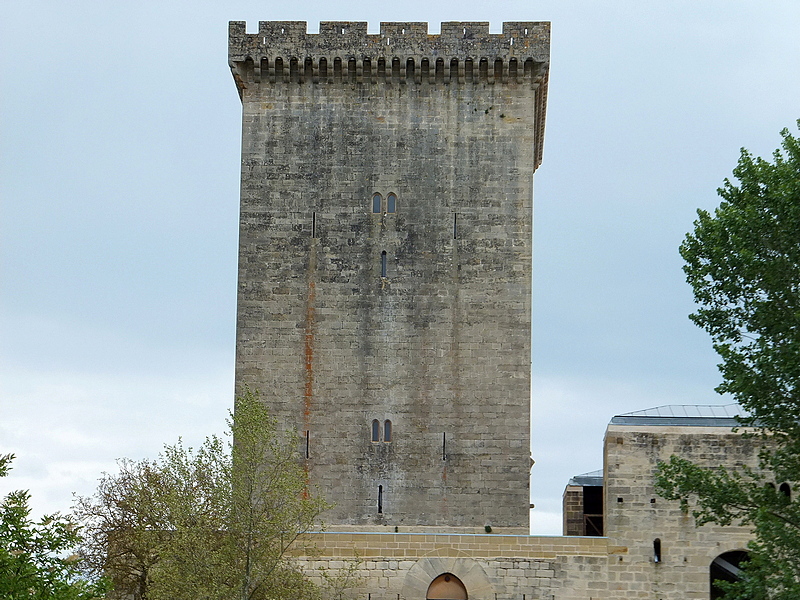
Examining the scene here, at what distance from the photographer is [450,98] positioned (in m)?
39.0

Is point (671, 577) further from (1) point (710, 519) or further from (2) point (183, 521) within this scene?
(2) point (183, 521)

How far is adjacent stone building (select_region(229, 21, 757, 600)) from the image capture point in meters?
36.7

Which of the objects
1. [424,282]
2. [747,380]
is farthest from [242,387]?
[747,380]

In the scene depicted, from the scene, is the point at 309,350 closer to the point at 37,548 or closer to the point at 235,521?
the point at 235,521

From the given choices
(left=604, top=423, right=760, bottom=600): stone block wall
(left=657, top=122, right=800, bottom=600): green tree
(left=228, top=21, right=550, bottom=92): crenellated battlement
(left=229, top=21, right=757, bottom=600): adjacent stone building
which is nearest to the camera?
(left=657, top=122, right=800, bottom=600): green tree

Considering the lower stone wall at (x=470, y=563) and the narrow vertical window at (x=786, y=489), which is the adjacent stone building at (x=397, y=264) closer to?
the lower stone wall at (x=470, y=563)

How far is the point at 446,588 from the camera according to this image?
3331 cm

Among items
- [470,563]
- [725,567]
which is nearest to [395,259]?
[470,563]

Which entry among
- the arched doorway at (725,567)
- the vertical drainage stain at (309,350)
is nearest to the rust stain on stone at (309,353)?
the vertical drainage stain at (309,350)

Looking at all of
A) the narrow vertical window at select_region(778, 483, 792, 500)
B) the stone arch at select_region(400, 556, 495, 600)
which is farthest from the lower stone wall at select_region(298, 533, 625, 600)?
the narrow vertical window at select_region(778, 483, 792, 500)

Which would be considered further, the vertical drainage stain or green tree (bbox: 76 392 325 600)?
the vertical drainage stain

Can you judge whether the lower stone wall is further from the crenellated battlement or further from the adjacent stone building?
the crenellated battlement

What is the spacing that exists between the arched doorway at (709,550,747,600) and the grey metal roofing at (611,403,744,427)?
135 inches

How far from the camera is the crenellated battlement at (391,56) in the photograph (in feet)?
128
